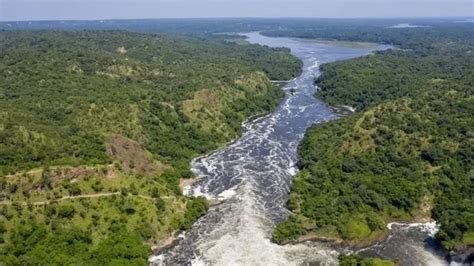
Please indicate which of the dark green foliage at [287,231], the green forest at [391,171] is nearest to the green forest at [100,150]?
the dark green foliage at [287,231]

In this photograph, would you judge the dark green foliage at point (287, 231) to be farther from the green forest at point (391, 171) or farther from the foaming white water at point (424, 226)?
the foaming white water at point (424, 226)

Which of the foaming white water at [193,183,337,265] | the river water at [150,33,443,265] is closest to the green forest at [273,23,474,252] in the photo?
the foaming white water at [193,183,337,265]

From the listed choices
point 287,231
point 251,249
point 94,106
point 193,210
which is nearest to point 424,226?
point 287,231

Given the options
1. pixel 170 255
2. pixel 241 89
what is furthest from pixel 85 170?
pixel 241 89

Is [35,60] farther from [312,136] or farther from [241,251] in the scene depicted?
[241,251]

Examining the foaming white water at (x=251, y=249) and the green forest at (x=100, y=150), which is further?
the green forest at (x=100, y=150)

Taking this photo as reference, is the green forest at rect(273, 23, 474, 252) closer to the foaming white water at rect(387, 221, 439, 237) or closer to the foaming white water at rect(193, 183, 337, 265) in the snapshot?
the foaming white water at rect(387, 221, 439, 237)
